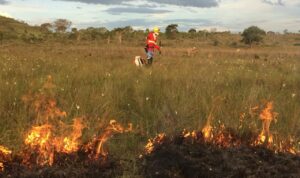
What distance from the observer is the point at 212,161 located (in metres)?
4.76

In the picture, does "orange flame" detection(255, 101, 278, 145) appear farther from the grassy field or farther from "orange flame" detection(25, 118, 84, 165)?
"orange flame" detection(25, 118, 84, 165)

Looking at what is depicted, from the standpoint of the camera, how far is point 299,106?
6969 millimetres

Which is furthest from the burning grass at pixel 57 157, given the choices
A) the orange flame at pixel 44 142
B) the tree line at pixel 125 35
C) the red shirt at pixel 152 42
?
the tree line at pixel 125 35

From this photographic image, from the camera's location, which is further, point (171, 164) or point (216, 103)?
point (216, 103)

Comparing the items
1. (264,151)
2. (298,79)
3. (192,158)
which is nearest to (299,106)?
(264,151)

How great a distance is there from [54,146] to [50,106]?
0.62 metres

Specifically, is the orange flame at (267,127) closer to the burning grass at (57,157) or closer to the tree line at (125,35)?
the burning grass at (57,157)

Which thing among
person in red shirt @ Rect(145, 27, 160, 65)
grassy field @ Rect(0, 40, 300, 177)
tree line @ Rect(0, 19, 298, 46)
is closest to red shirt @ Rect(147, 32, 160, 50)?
person in red shirt @ Rect(145, 27, 160, 65)

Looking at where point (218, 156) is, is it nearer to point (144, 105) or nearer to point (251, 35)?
point (144, 105)

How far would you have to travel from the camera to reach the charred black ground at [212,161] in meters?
4.60

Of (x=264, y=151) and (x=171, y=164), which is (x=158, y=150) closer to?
(x=171, y=164)

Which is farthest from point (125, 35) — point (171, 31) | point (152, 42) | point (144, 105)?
point (144, 105)

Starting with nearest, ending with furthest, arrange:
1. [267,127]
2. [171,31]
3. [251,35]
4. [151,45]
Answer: [267,127] → [151,45] → [251,35] → [171,31]

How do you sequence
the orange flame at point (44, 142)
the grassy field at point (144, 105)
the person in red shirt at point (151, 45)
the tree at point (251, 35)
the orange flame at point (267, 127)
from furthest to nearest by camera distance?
the tree at point (251, 35), the person in red shirt at point (151, 45), the grassy field at point (144, 105), the orange flame at point (267, 127), the orange flame at point (44, 142)
